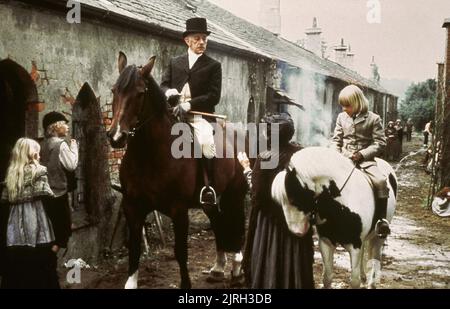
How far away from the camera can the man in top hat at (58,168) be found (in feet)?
15.4

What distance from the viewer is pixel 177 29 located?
7570 mm

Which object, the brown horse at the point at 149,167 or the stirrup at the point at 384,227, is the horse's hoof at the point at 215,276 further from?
the stirrup at the point at 384,227

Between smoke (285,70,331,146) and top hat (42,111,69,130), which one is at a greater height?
smoke (285,70,331,146)

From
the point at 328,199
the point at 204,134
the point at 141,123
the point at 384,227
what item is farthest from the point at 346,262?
the point at 141,123

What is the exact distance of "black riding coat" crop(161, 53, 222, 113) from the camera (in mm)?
5613

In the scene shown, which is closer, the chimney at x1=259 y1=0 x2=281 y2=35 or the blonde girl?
the blonde girl

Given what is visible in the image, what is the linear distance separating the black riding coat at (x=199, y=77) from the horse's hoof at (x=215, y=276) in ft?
6.33

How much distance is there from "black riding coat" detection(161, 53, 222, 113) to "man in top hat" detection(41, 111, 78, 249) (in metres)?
1.24

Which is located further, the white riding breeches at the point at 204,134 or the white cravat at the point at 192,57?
the white cravat at the point at 192,57

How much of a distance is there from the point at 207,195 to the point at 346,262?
234cm

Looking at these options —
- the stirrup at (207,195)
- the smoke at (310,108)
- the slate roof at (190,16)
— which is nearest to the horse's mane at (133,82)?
the stirrup at (207,195)

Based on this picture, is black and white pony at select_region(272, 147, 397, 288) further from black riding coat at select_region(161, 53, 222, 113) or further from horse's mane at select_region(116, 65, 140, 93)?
black riding coat at select_region(161, 53, 222, 113)

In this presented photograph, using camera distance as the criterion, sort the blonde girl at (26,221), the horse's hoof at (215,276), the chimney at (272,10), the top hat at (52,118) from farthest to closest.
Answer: the chimney at (272,10) → the horse's hoof at (215,276) → the top hat at (52,118) → the blonde girl at (26,221)

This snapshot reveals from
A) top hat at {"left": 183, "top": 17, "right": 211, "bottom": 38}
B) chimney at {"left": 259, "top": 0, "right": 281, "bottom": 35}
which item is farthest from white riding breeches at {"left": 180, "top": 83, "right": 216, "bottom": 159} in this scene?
chimney at {"left": 259, "top": 0, "right": 281, "bottom": 35}
